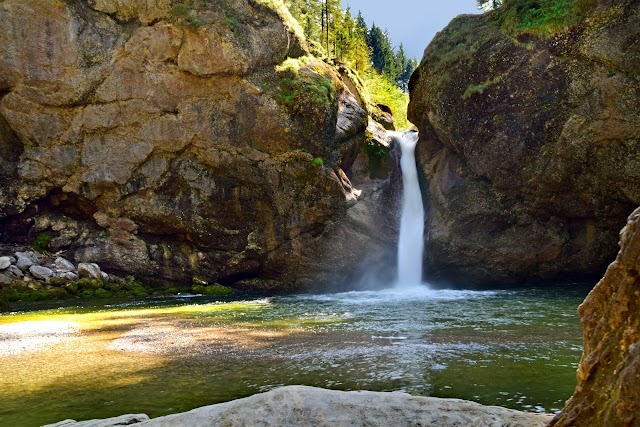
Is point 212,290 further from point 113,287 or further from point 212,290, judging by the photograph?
point 113,287

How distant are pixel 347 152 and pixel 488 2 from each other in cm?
2548

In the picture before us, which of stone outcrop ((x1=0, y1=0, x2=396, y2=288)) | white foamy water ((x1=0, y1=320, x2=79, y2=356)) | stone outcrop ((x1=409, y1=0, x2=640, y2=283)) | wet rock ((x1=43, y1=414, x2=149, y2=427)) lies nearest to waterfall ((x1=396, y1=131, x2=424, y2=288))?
stone outcrop ((x1=409, y1=0, x2=640, y2=283))

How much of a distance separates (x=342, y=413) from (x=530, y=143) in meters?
19.8

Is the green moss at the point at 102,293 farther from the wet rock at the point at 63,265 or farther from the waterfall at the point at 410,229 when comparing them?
the waterfall at the point at 410,229

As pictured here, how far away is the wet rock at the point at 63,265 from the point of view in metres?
22.5

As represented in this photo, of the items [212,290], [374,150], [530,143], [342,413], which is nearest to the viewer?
[342,413]

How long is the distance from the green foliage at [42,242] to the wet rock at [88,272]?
84.1 inches

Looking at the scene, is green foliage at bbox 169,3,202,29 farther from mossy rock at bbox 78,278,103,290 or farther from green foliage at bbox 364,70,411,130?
green foliage at bbox 364,70,411,130

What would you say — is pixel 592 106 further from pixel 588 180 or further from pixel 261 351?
pixel 261 351

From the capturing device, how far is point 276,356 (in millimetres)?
8594

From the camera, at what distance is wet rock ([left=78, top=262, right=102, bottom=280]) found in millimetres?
22625

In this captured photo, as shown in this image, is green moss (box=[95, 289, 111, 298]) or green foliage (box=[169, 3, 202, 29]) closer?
green moss (box=[95, 289, 111, 298])

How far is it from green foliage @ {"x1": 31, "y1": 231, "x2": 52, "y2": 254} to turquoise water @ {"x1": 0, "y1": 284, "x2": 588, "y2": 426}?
872cm

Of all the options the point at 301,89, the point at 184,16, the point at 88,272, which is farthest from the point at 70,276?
the point at 301,89
